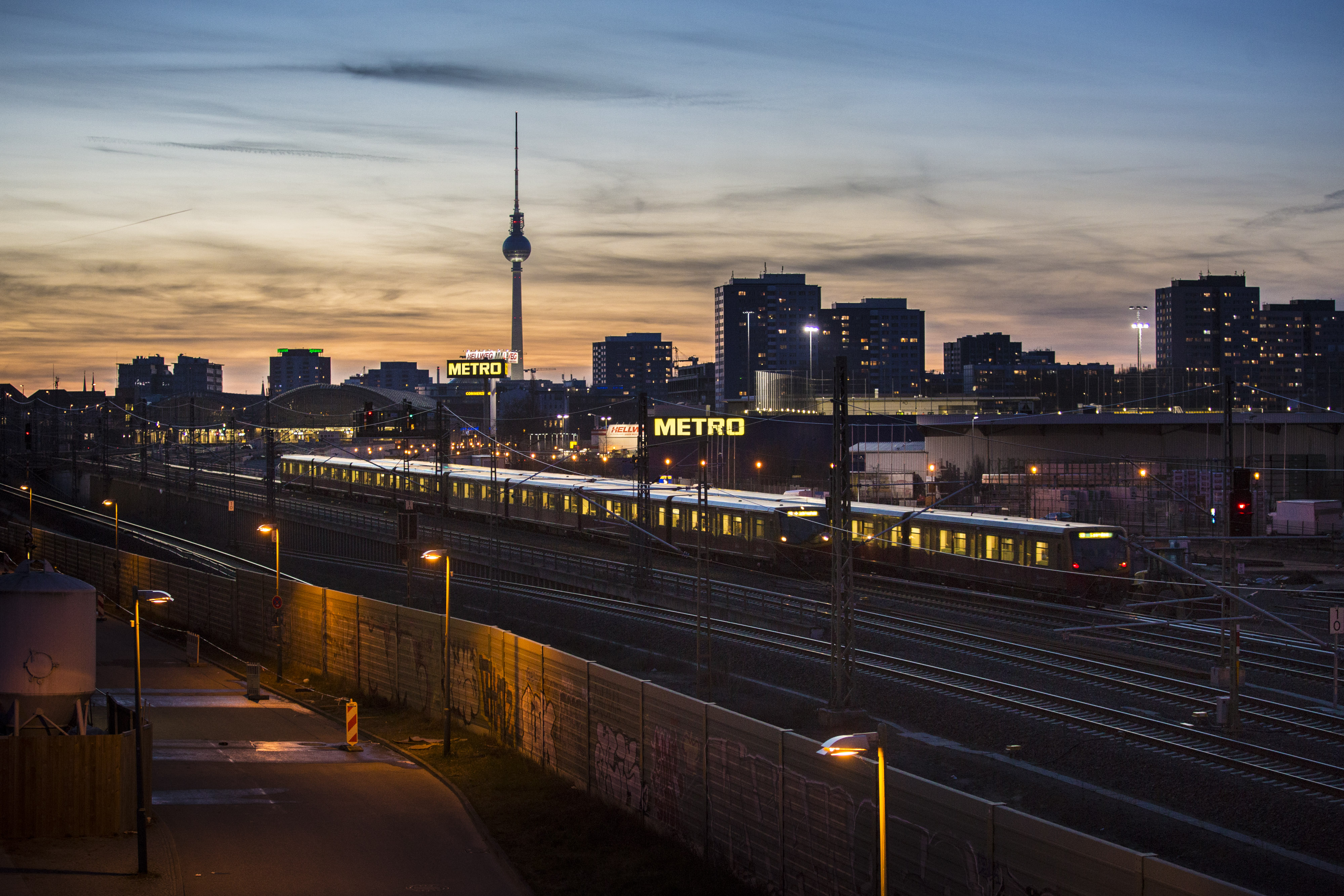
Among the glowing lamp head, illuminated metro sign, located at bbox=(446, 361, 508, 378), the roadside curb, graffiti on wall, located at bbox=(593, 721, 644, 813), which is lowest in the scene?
the roadside curb

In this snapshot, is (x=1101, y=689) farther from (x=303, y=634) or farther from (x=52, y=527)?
(x=52, y=527)

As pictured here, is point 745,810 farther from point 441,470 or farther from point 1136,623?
point 441,470

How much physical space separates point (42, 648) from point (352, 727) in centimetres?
619

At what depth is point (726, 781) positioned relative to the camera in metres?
14.6

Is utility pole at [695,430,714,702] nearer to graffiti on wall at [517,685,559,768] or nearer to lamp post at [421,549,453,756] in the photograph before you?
graffiti on wall at [517,685,559,768]

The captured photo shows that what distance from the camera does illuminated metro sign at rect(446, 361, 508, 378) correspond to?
11494cm

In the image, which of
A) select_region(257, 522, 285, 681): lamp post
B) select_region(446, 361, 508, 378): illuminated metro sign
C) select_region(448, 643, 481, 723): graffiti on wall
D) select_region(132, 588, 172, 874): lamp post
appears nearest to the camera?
select_region(132, 588, 172, 874): lamp post

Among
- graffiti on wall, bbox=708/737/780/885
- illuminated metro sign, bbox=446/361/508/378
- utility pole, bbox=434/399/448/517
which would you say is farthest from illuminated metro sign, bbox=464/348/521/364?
graffiti on wall, bbox=708/737/780/885

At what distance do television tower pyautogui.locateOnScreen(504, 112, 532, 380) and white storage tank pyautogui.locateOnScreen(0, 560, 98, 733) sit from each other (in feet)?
481

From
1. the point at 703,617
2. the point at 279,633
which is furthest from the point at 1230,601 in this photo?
the point at 279,633

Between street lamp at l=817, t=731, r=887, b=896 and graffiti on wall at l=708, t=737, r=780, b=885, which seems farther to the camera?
graffiti on wall at l=708, t=737, r=780, b=885

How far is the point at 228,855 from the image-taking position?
15.4 metres

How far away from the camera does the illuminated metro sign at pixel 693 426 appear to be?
55312 millimetres

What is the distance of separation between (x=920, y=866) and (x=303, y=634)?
74.6 feet
